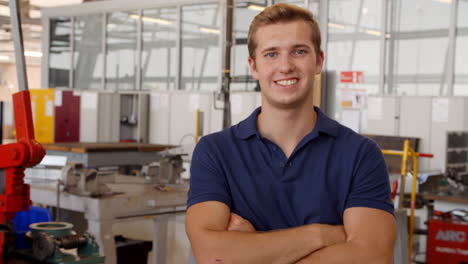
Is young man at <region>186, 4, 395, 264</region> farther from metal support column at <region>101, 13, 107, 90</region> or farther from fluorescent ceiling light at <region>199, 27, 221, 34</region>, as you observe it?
metal support column at <region>101, 13, 107, 90</region>

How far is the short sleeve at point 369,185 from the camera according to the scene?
5.89 feet

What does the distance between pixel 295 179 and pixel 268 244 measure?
22cm

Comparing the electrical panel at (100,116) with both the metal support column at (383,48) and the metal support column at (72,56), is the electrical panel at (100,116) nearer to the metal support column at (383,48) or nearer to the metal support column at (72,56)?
the metal support column at (72,56)

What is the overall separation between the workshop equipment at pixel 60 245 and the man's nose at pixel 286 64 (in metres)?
1.09

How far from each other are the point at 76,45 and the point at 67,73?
51 cm

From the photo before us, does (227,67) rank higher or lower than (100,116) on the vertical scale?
higher

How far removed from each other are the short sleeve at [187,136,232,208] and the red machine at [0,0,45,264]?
1.98ft

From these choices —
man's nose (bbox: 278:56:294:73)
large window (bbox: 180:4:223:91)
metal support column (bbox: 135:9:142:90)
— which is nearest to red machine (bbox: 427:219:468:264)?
man's nose (bbox: 278:56:294:73)

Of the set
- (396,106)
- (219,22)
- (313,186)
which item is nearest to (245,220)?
(313,186)

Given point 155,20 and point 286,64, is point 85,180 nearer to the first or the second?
point 286,64

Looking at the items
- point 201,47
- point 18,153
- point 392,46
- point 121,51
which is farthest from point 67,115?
point 18,153

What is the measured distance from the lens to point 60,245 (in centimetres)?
229

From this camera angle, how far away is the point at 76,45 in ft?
32.5

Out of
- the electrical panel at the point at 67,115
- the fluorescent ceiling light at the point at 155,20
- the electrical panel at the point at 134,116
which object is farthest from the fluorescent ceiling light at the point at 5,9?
the fluorescent ceiling light at the point at 155,20
